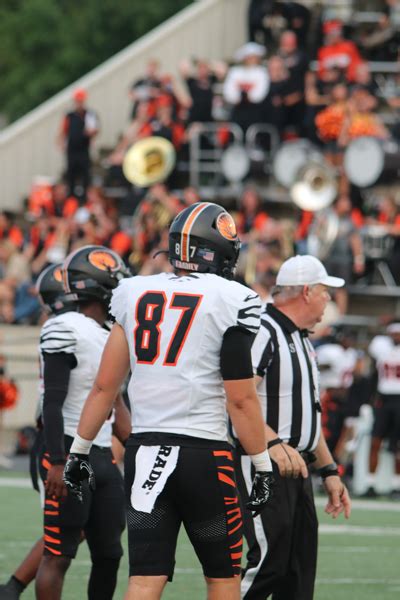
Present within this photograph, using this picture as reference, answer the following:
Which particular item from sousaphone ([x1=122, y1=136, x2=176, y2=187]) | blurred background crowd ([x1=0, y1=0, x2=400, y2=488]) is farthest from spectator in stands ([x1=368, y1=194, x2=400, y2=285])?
sousaphone ([x1=122, y1=136, x2=176, y2=187])

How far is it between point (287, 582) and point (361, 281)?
12.6 meters

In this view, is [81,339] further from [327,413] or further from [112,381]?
[327,413]

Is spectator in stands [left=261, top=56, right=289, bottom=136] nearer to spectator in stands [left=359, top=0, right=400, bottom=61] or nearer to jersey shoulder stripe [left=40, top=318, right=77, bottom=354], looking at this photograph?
spectator in stands [left=359, top=0, right=400, bottom=61]

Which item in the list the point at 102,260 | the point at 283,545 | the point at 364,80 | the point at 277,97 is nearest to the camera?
the point at 283,545

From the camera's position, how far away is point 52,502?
5930 millimetres

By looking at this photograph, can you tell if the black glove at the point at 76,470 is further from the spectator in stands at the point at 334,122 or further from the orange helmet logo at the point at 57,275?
the spectator in stands at the point at 334,122

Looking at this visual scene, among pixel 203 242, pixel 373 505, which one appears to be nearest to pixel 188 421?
pixel 203 242

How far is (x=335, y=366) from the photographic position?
15.3 meters

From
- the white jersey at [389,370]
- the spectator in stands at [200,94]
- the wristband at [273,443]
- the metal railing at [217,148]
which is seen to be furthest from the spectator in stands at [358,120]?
the wristband at [273,443]

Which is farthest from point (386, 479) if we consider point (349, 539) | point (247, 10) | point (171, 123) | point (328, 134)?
point (247, 10)

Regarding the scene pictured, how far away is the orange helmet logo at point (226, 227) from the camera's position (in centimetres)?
514

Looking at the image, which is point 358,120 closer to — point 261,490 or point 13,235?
point 13,235

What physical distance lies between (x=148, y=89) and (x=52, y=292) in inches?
588

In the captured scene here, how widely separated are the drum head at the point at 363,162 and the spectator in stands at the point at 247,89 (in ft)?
7.89
